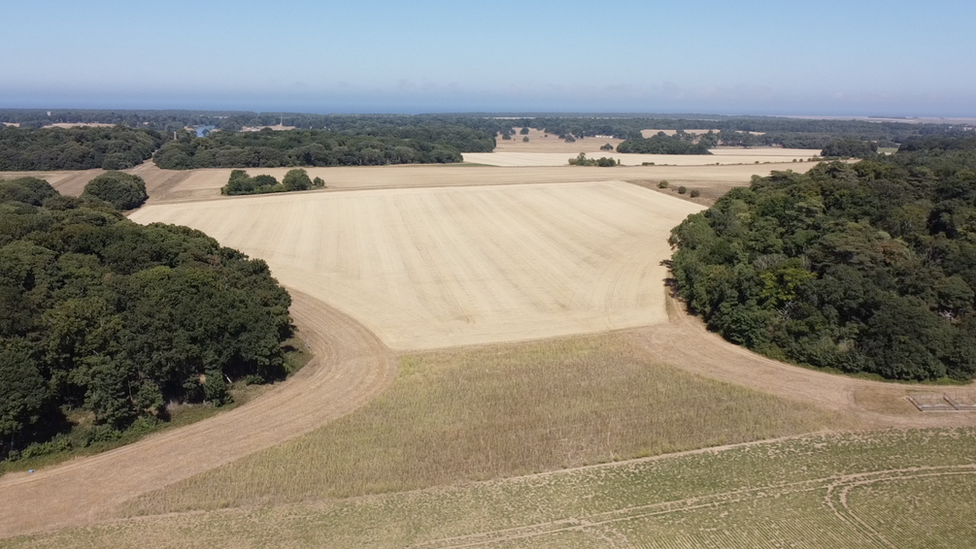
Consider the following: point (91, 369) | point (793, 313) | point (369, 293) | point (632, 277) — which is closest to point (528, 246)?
point (632, 277)

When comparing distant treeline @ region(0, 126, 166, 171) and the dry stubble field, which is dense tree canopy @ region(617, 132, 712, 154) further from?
the dry stubble field

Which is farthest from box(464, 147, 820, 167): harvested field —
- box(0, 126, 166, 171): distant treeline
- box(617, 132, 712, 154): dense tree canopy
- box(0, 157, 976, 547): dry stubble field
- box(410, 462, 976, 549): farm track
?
box(410, 462, 976, 549): farm track

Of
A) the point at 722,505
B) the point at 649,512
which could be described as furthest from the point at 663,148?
the point at 649,512

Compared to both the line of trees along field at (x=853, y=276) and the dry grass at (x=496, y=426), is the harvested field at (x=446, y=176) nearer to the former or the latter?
the line of trees along field at (x=853, y=276)

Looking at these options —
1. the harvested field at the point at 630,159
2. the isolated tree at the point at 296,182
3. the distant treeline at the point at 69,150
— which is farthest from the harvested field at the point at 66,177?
the harvested field at the point at 630,159

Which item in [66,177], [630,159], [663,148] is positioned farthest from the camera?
[663,148]

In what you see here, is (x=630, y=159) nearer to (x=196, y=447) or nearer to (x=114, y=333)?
(x=114, y=333)
